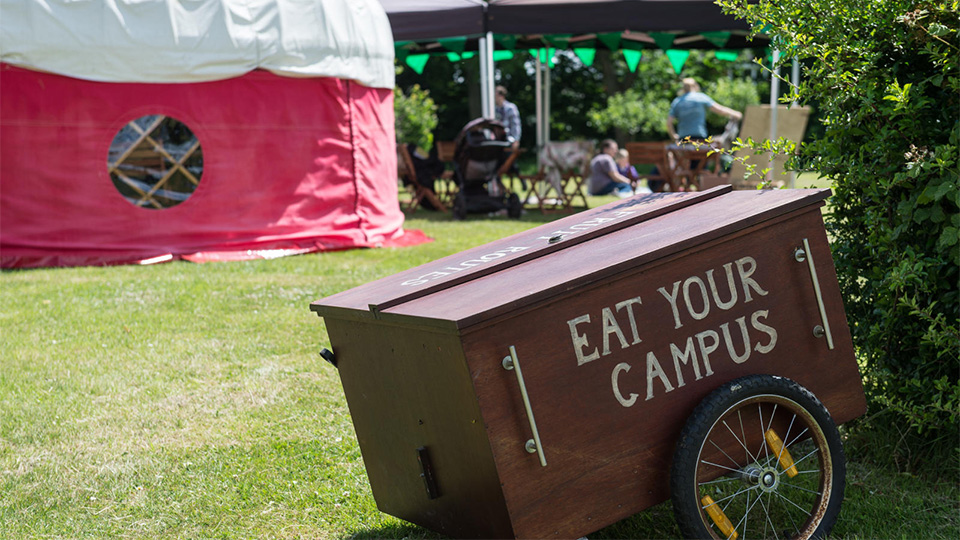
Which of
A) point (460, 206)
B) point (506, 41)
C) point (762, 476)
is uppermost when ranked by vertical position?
point (506, 41)

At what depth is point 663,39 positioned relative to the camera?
1466 centimetres

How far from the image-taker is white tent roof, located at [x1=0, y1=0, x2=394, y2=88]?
293 inches

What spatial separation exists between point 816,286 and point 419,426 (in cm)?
112

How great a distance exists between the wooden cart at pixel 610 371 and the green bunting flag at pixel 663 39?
12.4 meters

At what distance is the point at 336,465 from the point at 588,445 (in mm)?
1456

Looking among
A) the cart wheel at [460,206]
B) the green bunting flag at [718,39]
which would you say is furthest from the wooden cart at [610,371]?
the green bunting flag at [718,39]

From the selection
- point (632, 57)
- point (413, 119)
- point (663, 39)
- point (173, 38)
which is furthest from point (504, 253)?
point (413, 119)

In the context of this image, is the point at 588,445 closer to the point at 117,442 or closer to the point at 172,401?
the point at 117,442

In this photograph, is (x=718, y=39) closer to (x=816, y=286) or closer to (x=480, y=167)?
(x=480, y=167)

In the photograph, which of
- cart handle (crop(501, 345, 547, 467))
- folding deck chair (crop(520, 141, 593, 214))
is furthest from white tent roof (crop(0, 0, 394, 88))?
cart handle (crop(501, 345, 547, 467))

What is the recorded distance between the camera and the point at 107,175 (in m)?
8.05

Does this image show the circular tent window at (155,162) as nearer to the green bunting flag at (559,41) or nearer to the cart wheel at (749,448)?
the cart wheel at (749,448)

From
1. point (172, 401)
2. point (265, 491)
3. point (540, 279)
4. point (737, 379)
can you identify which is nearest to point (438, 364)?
point (540, 279)

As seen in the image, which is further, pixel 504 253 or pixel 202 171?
pixel 202 171
